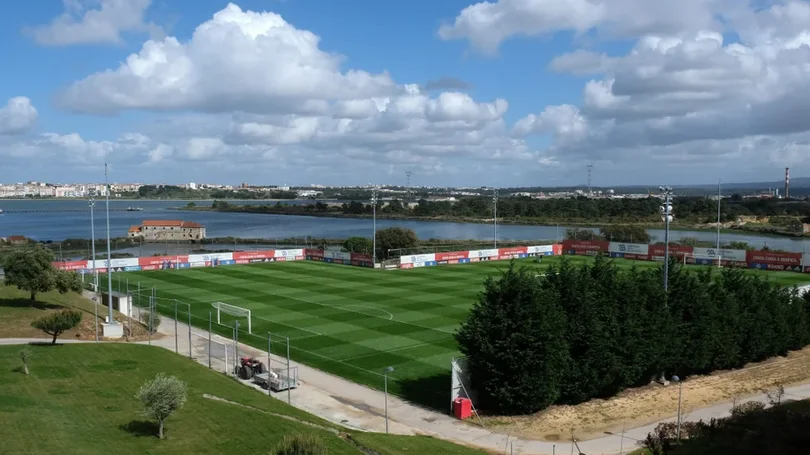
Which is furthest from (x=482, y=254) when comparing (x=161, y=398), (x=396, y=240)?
(x=161, y=398)

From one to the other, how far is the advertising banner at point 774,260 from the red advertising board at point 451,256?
33094 millimetres

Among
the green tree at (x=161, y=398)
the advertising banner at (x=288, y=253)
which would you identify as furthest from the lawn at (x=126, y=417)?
the advertising banner at (x=288, y=253)

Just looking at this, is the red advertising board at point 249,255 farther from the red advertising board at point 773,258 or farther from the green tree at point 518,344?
the red advertising board at point 773,258

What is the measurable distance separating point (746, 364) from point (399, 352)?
18.2 meters

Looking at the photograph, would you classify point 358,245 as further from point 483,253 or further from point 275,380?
point 275,380

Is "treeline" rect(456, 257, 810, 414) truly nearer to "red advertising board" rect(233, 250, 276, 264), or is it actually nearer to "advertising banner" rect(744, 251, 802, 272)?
"advertising banner" rect(744, 251, 802, 272)

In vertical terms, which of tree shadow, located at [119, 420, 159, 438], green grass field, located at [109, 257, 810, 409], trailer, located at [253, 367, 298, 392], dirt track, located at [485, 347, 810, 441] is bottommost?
dirt track, located at [485, 347, 810, 441]

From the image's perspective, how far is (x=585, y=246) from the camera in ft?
287

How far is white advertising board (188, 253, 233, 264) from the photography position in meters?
72.2

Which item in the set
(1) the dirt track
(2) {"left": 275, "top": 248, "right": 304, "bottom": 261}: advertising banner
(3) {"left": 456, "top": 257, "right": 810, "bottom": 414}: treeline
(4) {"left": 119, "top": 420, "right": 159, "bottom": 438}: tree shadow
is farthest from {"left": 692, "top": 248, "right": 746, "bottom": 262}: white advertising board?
(4) {"left": 119, "top": 420, "right": 159, "bottom": 438}: tree shadow

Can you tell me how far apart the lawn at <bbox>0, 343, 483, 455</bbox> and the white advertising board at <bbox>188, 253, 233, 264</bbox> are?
1710 inches

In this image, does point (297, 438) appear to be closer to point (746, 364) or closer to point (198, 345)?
point (198, 345)

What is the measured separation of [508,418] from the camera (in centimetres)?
2495

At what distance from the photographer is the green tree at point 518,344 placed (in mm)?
24500
